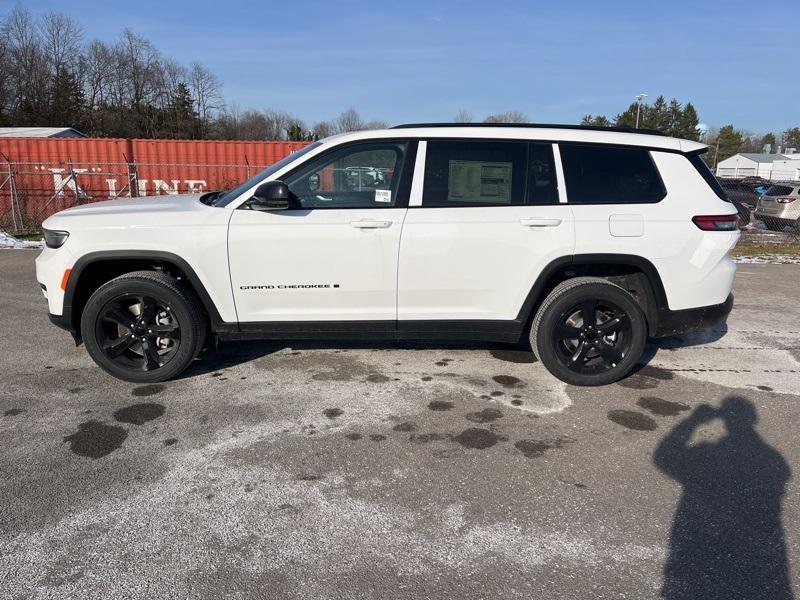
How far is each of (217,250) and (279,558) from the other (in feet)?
7.51

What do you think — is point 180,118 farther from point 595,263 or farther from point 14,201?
point 595,263

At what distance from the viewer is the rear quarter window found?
414 cm

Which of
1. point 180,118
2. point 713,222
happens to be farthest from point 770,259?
point 180,118

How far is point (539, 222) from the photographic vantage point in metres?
4.06

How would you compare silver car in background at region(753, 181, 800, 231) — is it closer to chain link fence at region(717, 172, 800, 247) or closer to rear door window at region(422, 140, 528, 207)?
chain link fence at region(717, 172, 800, 247)

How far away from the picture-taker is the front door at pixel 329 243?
4012 millimetres

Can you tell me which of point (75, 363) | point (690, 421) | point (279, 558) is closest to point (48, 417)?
point (75, 363)

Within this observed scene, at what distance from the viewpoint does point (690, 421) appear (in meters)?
3.81

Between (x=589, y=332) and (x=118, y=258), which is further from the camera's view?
(x=589, y=332)

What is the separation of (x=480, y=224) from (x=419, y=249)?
0.47 metres

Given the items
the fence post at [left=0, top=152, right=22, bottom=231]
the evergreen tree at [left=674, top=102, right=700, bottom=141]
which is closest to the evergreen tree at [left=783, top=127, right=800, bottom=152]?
the evergreen tree at [left=674, top=102, right=700, bottom=141]

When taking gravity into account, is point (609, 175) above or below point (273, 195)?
above

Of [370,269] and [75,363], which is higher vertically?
[370,269]

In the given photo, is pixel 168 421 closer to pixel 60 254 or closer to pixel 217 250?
pixel 217 250
